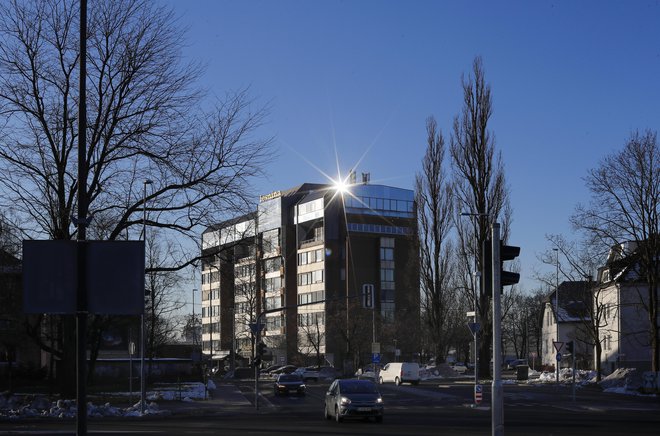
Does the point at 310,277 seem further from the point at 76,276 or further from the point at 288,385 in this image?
the point at 76,276

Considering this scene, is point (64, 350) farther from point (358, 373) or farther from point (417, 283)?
point (358, 373)

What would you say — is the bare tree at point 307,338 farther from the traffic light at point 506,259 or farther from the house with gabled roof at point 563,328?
the traffic light at point 506,259

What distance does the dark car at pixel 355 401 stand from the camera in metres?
31.0

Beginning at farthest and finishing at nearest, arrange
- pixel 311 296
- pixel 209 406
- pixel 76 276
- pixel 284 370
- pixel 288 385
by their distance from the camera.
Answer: pixel 311 296, pixel 284 370, pixel 288 385, pixel 209 406, pixel 76 276

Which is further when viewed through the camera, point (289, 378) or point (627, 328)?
point (627, 328)

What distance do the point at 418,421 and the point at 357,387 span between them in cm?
256

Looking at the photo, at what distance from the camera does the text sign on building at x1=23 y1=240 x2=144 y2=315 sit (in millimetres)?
8180

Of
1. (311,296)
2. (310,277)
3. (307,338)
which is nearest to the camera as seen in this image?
(307,338)

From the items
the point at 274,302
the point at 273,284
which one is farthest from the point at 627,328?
the point at 273,284

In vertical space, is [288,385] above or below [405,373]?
above

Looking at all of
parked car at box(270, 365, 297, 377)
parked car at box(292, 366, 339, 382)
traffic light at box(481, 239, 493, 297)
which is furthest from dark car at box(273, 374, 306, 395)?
traffic light at box(481, 239, 493, 297)

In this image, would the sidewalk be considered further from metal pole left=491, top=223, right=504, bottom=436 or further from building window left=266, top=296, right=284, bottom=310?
building window left=266, top=296, right=284, bottom=310

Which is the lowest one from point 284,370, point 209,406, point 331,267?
point 284,370

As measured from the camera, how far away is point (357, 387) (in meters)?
32.2
